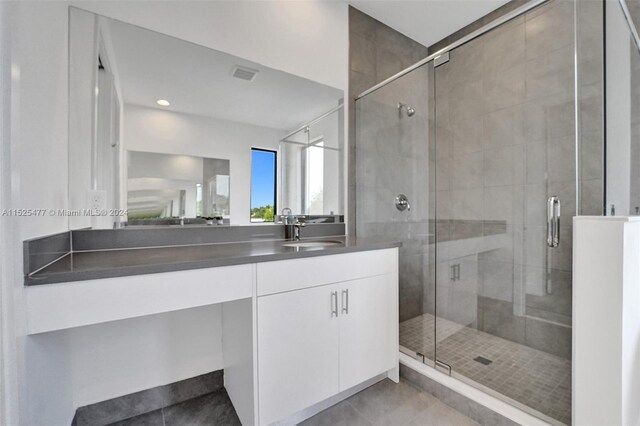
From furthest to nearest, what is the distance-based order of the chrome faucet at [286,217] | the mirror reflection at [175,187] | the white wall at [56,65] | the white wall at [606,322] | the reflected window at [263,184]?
the chrome faucet at [286,217] → the reflected window at [263,184] → the mirror reflection at [175,187] → the white wall at [606,322] → the white wall at [56,65]

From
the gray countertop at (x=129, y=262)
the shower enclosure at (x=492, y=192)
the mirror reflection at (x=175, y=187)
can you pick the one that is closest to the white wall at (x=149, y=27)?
the gray countertop at (x=129, y=262)

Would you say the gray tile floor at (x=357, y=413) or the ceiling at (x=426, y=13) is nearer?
the gray tile floor at (x=357, y=413)

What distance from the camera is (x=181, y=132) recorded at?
1591mm

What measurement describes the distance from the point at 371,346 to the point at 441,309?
760 mm

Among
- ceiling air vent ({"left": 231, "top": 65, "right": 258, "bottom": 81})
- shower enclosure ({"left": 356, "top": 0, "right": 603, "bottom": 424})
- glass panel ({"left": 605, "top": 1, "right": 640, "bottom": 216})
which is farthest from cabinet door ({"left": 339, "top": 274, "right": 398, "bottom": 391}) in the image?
ceiling air vent ({"left": 231, "top": 65, "right": 258, "bottom": 81})

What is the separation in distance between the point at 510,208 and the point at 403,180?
2.39ft

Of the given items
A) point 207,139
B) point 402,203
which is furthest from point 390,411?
point 207,139

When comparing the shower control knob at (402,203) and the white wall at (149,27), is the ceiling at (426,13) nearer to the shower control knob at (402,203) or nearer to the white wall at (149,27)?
the white wall at (149,27)

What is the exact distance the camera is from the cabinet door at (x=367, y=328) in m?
1.46

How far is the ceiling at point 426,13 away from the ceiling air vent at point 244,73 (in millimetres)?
1069

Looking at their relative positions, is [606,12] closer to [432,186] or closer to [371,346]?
[432,186]

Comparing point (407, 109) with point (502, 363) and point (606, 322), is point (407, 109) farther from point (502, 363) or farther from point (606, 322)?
point (502, 363)

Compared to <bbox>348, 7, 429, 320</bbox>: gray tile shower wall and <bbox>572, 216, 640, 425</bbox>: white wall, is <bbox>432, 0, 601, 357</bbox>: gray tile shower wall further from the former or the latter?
<bbox>572, 216, 640, 425</bbox>: white wall

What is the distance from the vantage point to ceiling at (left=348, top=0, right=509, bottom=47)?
86.9 inches
